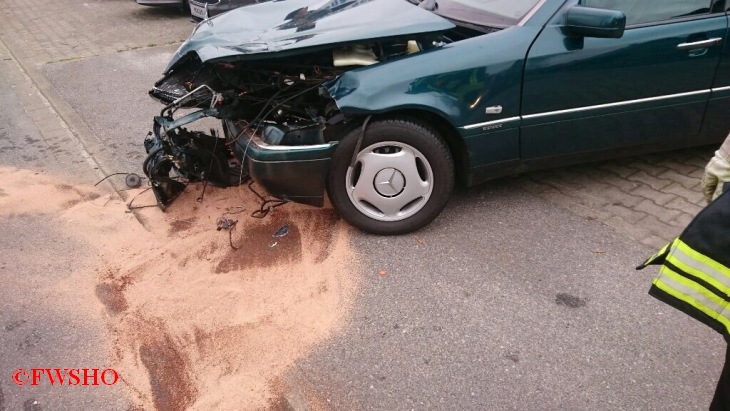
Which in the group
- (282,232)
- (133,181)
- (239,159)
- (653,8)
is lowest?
(282,232)

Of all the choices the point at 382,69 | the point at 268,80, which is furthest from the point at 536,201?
the point at 268,80

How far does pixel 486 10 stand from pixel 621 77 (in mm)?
925

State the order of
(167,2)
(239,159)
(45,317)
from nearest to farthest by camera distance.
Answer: (45,317), (239,159), (167,2)

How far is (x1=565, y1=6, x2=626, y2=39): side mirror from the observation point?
3.15m

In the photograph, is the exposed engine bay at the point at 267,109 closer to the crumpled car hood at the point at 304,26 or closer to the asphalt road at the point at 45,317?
the crumpled car hood at the point at 304,26

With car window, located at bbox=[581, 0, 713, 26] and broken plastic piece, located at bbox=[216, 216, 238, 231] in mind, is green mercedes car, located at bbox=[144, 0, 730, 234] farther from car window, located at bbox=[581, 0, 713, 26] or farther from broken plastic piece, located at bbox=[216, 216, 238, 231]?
broken plastic piece, located at bbox=[216, 216, 238, 231]

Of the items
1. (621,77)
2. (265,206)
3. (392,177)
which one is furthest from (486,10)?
(265,206)

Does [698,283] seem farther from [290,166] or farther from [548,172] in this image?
[548,172]

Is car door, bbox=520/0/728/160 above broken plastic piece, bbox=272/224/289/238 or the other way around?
above

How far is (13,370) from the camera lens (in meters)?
2.74

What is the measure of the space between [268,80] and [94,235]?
1515 mm

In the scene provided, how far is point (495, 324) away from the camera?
2.87m

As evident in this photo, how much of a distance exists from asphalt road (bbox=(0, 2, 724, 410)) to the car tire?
0.45ft

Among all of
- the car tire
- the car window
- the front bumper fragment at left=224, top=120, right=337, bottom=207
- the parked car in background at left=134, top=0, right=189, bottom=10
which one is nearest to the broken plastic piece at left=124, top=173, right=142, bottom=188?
the front bumper fragment at left=224, top=120, right=337, bottom=207
